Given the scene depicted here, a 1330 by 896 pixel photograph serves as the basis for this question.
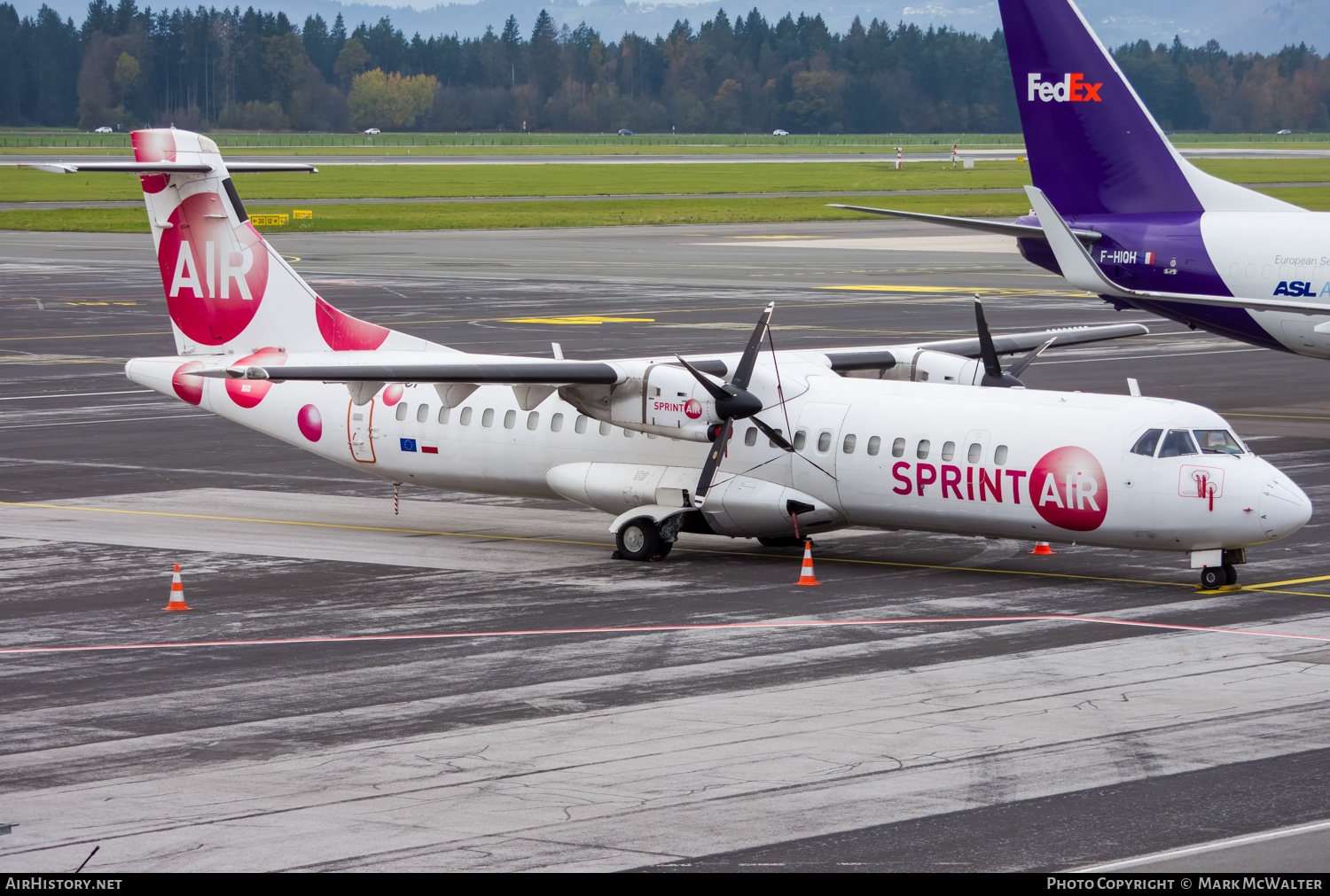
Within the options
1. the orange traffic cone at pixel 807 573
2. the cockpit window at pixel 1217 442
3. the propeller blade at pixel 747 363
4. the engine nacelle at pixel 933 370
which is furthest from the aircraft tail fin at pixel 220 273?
the cockpit window at pixel 1217 442

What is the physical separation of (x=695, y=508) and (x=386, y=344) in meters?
6.64

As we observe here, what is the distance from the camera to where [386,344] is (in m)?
29.4

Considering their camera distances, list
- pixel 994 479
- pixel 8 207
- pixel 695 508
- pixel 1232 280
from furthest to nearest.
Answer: pixel 8 207
pixel 1232 280
pixel 695 508
pixel 994 479

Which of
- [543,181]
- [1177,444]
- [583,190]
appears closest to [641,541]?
[1177,444]

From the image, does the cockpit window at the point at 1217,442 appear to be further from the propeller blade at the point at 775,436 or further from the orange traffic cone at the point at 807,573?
the propeller blade at the point at 775,436

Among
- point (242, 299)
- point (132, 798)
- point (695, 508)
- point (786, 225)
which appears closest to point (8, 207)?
point (786, 225)

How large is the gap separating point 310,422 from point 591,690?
1190 centimetres

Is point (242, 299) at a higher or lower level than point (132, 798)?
higher

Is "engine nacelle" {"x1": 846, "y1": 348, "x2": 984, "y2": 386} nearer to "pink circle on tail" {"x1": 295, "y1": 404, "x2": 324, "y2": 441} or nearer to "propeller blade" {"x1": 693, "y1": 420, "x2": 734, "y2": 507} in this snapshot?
"propeller blade" {"x1": 693, "y1": 420, "x2": 734, "y2": 507}

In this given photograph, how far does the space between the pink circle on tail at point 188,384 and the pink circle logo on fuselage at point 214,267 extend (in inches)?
34.8

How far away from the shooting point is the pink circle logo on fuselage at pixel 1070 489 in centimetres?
2309

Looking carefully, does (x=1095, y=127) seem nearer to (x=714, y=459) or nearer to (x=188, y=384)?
(x=714, y=459)

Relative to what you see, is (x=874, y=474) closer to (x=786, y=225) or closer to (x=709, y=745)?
(x=709, y=745)

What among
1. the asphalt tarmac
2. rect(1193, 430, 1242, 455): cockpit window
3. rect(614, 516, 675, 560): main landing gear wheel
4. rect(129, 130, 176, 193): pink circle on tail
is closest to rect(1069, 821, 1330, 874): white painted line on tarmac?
the asphalt tarmac
